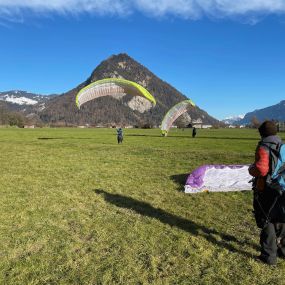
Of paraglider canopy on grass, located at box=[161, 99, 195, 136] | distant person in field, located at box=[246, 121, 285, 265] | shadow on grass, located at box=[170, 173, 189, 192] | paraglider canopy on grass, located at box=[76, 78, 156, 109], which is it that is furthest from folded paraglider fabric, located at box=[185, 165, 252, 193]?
paraglider canopy on grass, located at box=[161, 99, 195, 136]

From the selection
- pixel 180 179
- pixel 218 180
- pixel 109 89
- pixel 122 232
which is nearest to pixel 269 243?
pixel 122 232

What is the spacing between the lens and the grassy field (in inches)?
265

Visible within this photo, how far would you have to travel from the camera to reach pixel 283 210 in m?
7.05

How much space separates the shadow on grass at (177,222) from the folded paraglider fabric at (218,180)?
244 centimetres

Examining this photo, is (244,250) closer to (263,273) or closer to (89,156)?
(263,273)

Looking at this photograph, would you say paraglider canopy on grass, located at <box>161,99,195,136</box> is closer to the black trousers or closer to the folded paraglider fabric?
the folded paraglider fabric

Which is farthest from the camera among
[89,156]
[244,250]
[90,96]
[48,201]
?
[90,96]

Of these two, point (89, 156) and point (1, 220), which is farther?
point (89, 156)

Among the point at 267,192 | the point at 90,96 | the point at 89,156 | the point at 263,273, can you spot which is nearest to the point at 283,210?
the point at 267,192

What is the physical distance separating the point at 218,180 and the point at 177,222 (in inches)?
185

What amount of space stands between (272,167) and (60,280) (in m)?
4.39

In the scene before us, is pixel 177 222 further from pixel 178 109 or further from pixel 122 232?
pixel 178 109

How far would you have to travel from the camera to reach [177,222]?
9.84 metres

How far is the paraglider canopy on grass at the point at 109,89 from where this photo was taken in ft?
102
